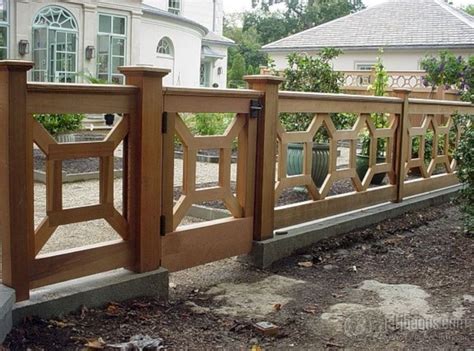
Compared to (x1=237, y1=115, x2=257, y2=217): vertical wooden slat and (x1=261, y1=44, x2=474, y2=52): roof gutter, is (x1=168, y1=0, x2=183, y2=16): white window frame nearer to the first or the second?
(x1=261, y1=44, x2=474, y2=52): roof gutter

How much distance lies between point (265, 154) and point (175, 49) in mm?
17824

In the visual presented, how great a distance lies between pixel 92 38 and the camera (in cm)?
1744

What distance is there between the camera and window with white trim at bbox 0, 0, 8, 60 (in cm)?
1577

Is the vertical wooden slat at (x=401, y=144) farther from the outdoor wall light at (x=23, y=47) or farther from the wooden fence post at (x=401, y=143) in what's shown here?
the outdoor wall light at (x=23, y=47)

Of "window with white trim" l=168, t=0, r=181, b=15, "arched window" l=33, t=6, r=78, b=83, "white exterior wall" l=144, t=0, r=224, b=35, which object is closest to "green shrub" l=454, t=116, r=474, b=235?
"arched window" l=33, t=6, r=78, b=83

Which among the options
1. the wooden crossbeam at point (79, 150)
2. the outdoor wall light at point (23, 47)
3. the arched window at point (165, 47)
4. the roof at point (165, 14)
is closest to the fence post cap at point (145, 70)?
the wooden crossbeam at point (79, 150)

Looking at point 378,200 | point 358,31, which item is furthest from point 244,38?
point 378,200

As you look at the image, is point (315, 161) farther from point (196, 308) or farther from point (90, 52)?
point (90, 52)

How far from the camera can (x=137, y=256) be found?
3764 mm

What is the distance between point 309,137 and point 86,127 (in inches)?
404

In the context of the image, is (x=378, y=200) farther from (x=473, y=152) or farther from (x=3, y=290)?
(x=3, y=290)

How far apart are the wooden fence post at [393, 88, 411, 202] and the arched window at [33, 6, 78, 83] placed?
11486mm

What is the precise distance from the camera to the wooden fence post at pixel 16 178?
3.01 m

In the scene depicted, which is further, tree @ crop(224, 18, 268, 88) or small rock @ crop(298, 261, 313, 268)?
tree @ crop(224, 18, 268, 88)
